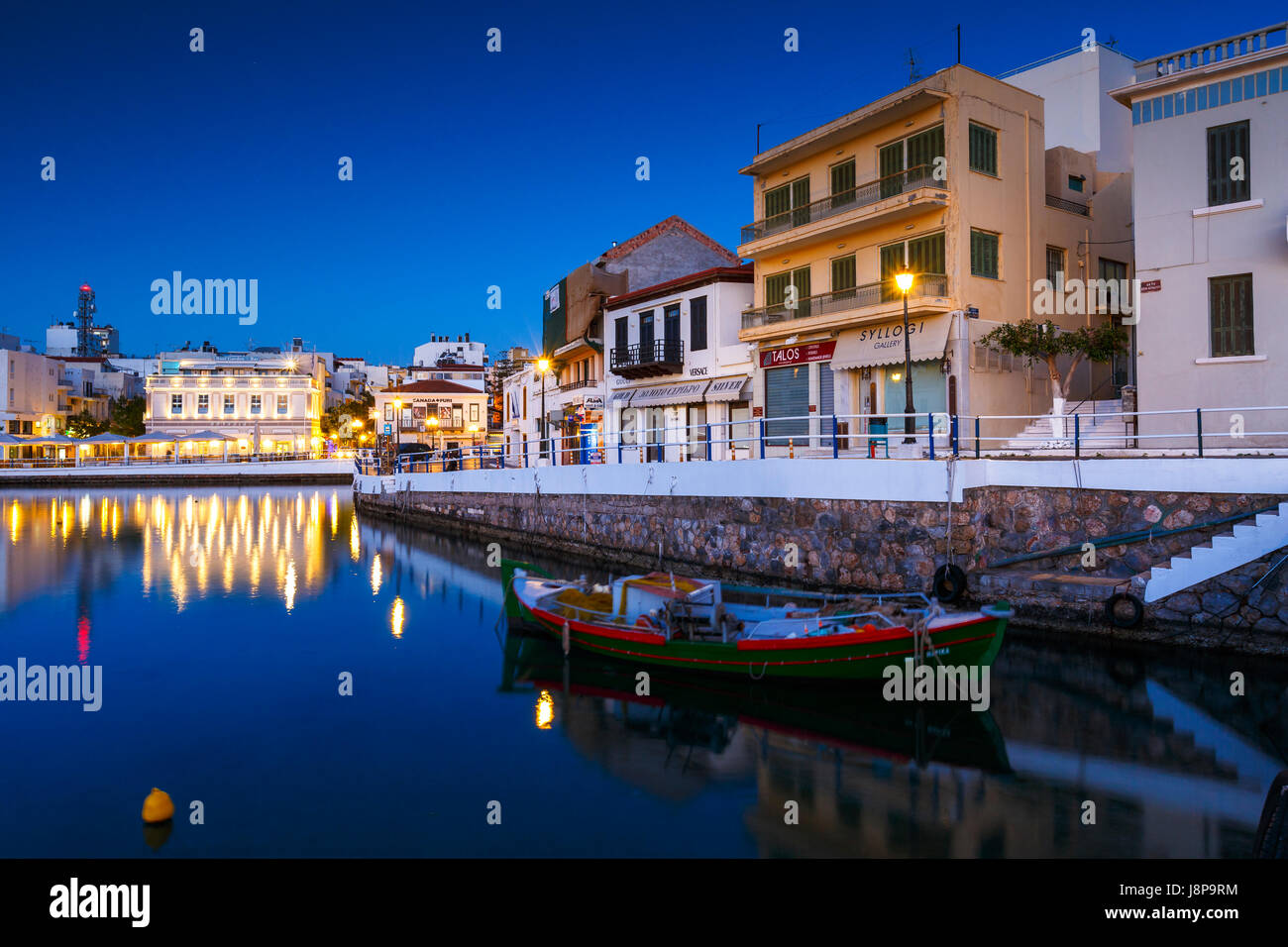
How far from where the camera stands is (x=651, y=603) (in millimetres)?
13531

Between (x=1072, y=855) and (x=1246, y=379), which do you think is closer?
(x=1072, y=855)

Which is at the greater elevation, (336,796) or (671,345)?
(671,345)

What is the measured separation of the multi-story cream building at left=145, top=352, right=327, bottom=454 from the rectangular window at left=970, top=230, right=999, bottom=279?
72.5m

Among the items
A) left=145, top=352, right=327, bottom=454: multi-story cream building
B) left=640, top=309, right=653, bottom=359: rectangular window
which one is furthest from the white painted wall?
left=145, top=352, right=327, bottom=454: multi-story cream building

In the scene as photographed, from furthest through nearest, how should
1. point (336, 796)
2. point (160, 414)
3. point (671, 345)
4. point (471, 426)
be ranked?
point (160, 414), point (471, 426), point (671, 345), point (336, 796)

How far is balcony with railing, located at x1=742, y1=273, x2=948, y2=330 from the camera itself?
23.1 meters

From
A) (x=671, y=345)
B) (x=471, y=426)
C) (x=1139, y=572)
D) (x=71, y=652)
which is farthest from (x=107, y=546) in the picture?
(x=471, y=426)

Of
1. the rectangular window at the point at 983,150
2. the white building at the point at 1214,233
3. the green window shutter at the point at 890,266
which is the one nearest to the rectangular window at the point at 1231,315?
the white building at the point at 1214,233

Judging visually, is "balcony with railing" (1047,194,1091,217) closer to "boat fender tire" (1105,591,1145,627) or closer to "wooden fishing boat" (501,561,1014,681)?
"boat fender tire" (1105,591,1145,627)

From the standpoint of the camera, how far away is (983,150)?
24.0 metres

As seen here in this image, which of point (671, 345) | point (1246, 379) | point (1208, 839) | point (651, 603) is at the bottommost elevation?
point (1208, 839)

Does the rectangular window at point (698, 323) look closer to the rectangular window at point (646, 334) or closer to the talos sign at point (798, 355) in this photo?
the rectangular window at point (646, 334)

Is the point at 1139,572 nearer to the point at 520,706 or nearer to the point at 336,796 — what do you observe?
the point at 520,706

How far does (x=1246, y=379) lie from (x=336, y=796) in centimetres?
1917
